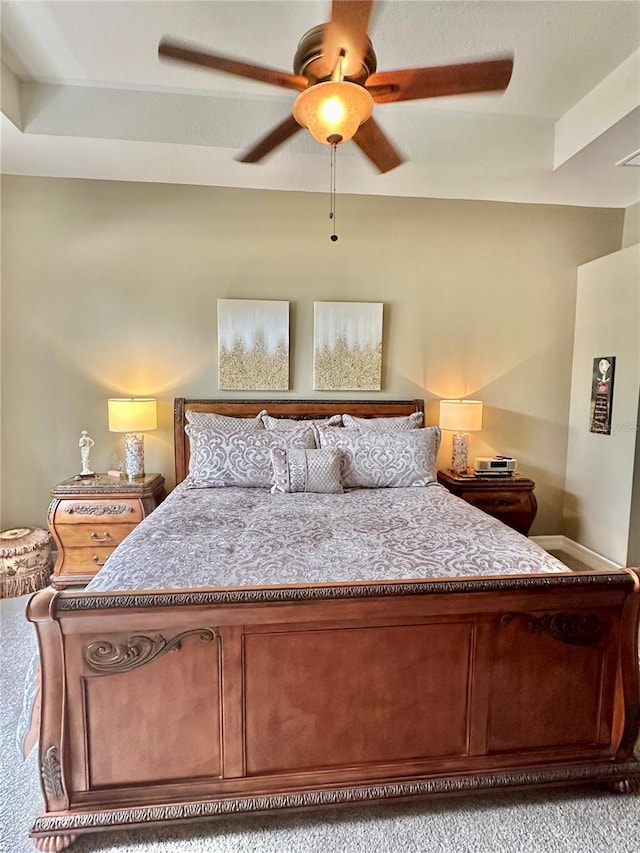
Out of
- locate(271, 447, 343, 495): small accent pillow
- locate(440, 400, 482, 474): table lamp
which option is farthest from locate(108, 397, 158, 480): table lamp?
locate(440, 400, 482, 474): table lamp

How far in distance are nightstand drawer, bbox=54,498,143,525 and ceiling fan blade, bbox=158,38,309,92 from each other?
243 cm

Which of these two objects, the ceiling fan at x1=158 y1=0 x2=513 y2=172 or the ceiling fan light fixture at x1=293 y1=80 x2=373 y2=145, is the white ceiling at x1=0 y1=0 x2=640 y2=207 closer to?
the ceiling fan at x1=158 y1=0 x2=513 y2=172

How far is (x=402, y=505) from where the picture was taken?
2354 millimetres

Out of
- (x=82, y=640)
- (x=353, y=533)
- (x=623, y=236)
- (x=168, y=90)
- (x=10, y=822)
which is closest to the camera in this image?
(x=82, y=640)

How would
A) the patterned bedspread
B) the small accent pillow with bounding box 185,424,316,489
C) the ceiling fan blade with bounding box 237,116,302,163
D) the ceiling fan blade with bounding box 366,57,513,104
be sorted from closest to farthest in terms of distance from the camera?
the patterned bedspread → the ceiling fan blade with bounding box 366,57,513,104 → the ceiling fan blade with bounding box 237,116,302,163 → the small accent pillow with bounding box 185,424,316,489

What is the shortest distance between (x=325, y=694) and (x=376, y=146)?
2.33 m

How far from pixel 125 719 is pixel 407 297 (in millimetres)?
3239

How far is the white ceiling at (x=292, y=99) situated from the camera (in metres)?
2.10

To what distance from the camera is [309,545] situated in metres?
1.73

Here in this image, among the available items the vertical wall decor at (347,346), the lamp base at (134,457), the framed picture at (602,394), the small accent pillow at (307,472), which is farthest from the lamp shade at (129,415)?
the framed picture at (602,394)

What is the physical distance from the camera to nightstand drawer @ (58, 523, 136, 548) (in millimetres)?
2953

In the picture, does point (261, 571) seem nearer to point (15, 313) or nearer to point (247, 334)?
point (247, 334)

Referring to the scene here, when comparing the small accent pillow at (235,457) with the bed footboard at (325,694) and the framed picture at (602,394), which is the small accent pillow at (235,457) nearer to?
the bed footboard at (325,694)

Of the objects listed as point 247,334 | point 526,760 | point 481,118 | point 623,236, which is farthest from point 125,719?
point 623,236
